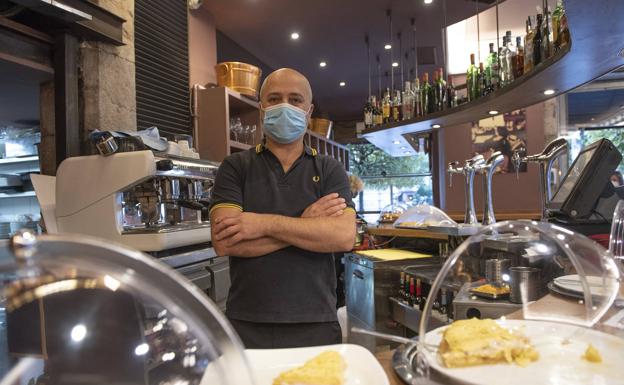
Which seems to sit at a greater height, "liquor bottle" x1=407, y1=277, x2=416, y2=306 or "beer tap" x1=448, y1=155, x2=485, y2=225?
"beer tap" x1=448, y1=155, x2=485, y2=225

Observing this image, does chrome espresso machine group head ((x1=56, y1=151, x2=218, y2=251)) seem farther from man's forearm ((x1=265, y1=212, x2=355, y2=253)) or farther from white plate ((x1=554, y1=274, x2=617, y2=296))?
white plate ((x1=554, y1=274, x2=617, y2=296))

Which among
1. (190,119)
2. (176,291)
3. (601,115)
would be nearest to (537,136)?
(601,115)

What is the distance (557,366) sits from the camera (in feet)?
2.29

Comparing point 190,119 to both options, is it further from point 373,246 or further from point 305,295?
point 305,295

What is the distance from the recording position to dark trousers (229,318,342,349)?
1484 millimetres

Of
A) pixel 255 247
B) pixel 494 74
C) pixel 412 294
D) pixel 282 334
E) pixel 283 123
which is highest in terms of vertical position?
pixel 494 74

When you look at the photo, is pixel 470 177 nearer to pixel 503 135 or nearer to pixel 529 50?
pixel 529 50

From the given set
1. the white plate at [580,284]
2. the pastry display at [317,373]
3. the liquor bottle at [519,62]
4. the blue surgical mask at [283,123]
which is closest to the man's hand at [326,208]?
the blue surgical mask at [283,123]

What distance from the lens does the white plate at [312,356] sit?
68 centimetres

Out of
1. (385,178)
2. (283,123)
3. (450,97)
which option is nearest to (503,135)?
(450,97)

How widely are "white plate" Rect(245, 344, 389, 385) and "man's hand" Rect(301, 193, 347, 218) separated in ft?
2.72

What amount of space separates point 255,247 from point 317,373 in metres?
0.92

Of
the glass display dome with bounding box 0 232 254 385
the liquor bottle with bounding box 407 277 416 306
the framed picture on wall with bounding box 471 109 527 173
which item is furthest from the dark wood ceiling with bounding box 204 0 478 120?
the glass display dome with bounding box 0 232 254 385

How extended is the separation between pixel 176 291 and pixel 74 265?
A: 0.36 ft
